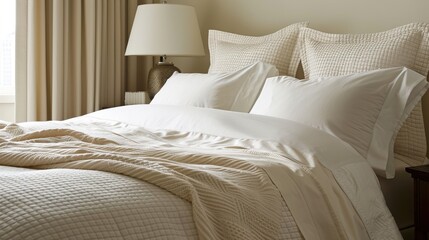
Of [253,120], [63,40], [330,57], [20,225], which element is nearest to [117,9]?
[63,40]

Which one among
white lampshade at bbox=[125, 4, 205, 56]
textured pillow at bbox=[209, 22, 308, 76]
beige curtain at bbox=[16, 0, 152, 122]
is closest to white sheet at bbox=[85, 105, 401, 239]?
textured pillow at bbox=[209, 22, 308, 76]

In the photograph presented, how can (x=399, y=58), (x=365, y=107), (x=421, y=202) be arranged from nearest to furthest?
(x=421, y=202) < (x=365, y=107) < (x=399, y=58)

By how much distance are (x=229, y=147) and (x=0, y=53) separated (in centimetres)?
265

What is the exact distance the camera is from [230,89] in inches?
121

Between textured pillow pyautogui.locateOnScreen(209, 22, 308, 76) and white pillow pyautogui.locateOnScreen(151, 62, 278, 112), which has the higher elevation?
textured pillow pyautogui.locateOnScreen(209, 22, 308, 76)

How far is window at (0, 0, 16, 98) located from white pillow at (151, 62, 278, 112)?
1.67 metres

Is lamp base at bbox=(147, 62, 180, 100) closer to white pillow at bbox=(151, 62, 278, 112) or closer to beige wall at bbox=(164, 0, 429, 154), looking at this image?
beige wall at bbox=(164, 0, 429, 154)

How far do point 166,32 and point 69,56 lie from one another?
778 millimetres

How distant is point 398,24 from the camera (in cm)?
301

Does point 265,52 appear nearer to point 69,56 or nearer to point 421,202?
point 421,202

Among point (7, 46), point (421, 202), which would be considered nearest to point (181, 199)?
point (421, 202)

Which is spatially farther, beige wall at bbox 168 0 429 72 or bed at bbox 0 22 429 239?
beige wall at bbox 168 0 429 72

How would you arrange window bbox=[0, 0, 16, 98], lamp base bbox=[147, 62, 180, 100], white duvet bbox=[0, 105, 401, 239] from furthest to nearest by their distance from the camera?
window bbox=[0, 0, 16, 98] < lamp base bbox=[147, 62, 180, 100] < white duvet bbox=[0, 105, 401, 239]

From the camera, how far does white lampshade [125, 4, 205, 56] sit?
394 centimetres
